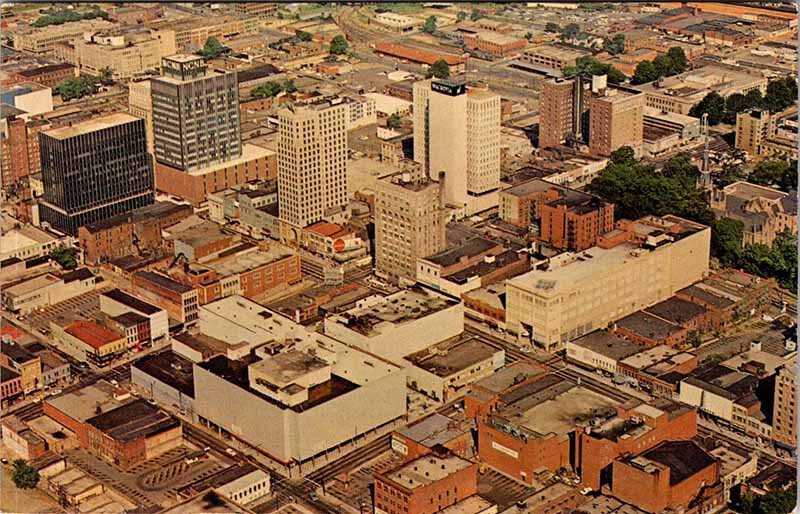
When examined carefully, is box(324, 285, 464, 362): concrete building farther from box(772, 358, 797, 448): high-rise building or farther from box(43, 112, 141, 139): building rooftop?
box(43, 112, 141, 139): building rooftop

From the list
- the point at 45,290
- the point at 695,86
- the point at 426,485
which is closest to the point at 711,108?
the point at 695,86

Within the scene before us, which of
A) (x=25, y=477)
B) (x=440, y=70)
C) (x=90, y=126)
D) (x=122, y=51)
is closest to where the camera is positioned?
(x=25, y=477)

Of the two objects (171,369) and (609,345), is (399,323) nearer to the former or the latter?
(609,345)

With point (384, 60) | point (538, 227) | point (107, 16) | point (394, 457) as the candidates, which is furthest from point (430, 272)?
point (107, 16)

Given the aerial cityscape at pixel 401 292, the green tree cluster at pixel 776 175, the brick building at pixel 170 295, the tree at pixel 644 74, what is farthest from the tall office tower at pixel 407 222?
the tree at pixel 644 74

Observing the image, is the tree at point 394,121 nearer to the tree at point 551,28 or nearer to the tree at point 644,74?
the tree at point 644,74

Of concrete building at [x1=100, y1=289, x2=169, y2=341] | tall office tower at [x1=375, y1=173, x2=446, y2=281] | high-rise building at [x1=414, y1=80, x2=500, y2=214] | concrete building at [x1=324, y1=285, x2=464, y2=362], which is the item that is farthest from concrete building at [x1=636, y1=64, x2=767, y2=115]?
concrete building at [x1=100, y1=289, x2=169, y2=341]

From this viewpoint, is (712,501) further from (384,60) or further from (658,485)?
(384,60)
